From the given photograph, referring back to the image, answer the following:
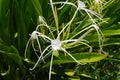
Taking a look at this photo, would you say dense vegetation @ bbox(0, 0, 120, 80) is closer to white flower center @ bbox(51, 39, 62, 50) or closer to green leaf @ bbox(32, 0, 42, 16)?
green leaf @ bbox(32, 0, 42, 16)

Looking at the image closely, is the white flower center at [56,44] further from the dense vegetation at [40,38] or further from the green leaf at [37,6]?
the green leaf at [37,6]

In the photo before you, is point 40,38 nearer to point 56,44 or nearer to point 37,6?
point 37,6

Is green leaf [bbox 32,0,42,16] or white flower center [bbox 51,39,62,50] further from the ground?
green leaf [bbox 32,0,42,16]

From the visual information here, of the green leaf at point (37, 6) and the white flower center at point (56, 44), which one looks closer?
the white flower center at point (56, 44)

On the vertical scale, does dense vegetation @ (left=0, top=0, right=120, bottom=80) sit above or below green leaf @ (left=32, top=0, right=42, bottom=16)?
below

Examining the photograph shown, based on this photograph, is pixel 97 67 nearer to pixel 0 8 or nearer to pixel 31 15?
pixel 31 15

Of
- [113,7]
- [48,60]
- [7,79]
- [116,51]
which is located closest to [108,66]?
[116,51]

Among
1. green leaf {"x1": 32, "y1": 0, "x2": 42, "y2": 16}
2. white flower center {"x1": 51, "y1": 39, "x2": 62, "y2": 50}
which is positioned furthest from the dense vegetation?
white flower center {"x1": 51, "y1": 39, "x2": 62, "y2": 50}

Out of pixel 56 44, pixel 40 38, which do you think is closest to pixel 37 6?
pixel 40 38

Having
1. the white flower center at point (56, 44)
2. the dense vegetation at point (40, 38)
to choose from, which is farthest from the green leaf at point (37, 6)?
the white flower center at point (56, 44)

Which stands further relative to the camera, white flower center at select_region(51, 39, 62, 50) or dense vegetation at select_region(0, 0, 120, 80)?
dense vegetation at select_region(0, 0, 120, 80)

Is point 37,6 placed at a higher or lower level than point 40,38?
higher

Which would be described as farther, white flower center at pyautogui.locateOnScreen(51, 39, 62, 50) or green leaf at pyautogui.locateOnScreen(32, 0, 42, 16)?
green leaf at pyautogui.locateOnScreen(32, 0, 42, 16)
